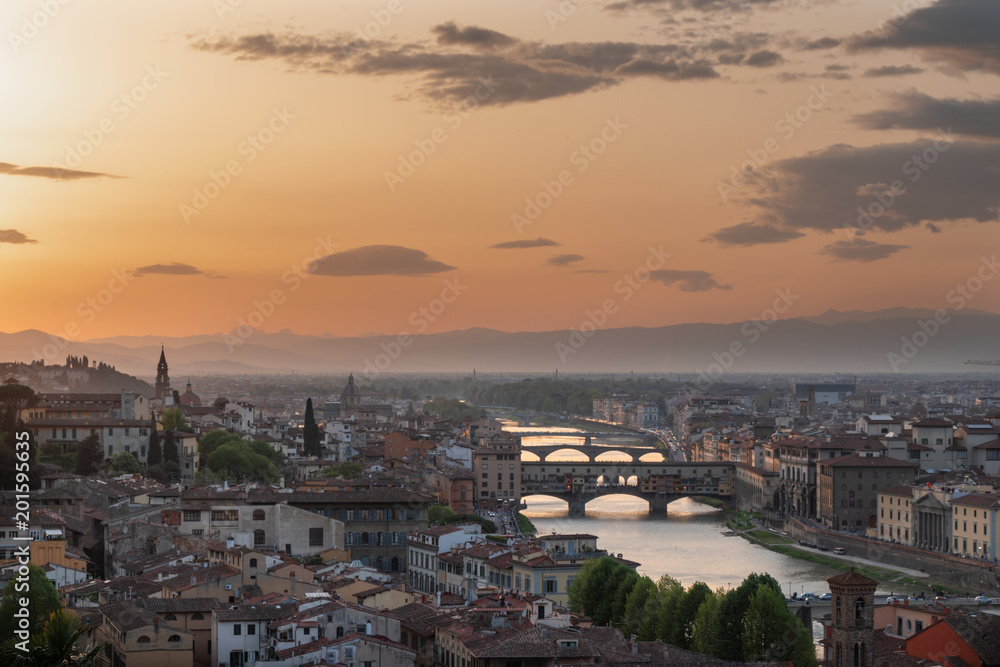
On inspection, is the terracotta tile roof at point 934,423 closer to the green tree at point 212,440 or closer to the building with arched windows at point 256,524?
the green tree at point 212,440

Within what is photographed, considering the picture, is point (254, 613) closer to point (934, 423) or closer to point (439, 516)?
point (439, 516)

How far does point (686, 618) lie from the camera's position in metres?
20.5

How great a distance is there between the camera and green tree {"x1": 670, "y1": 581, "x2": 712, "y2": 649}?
2038 centimetres

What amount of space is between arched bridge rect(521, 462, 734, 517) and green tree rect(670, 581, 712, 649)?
112ft

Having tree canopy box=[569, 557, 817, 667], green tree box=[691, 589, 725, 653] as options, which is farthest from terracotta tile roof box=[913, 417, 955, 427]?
green tree box=[691, 589, 725, 653]

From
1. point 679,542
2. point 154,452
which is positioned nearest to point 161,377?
point 154,452

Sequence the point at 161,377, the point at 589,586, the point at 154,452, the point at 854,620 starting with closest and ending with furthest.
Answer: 1. the point at 854,620
2. the point at 589,586
3. the point at 154,452
4. the point at 161,377

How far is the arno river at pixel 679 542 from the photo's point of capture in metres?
33.0

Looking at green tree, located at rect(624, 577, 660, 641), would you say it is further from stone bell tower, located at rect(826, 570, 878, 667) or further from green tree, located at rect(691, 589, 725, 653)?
stone bell tower, located at rect(826, 570, 878, 667)

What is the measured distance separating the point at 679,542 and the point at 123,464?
1513 cm

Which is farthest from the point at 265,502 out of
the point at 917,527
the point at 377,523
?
the point at 917,527

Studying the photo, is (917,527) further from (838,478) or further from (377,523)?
(377,523)

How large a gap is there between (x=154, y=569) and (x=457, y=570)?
6104 millimetres

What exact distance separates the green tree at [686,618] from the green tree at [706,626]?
165 millimetres
